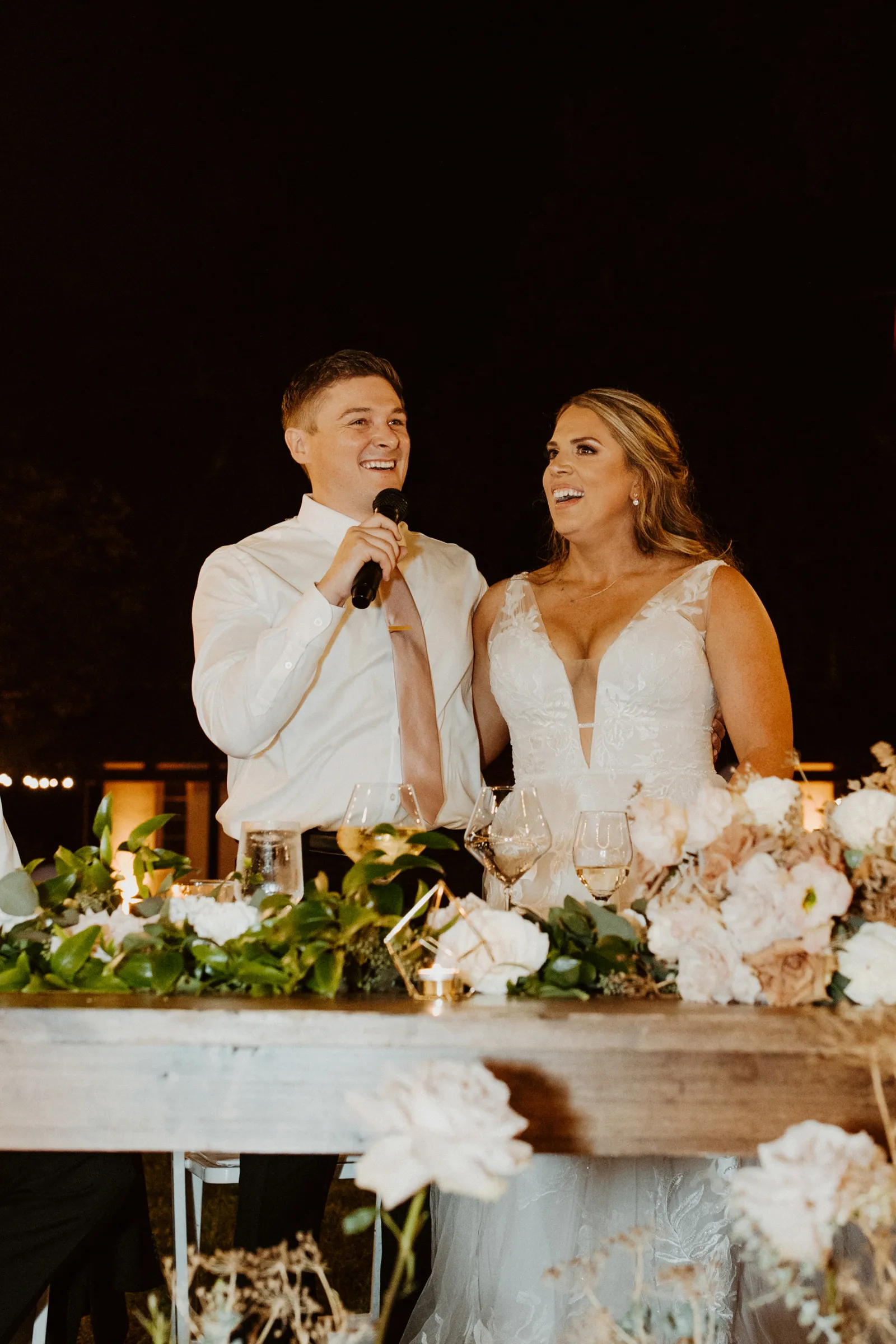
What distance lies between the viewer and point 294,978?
52.1 inches

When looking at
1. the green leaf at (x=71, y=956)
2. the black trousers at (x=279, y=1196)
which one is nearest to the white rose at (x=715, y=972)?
the green leaf at (x=71, y=956)

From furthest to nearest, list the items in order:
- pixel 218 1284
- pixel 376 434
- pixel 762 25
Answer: pixel 762 25
pixel 376 434
pixel 218 1284

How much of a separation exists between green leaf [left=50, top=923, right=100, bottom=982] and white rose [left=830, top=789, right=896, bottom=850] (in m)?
0.84

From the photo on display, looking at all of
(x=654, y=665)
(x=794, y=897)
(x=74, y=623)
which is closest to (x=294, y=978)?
(x=794, y=897)

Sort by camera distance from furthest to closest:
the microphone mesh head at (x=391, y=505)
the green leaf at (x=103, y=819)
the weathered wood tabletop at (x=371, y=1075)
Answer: the microphone mesh head at (x=391, y=505)
the green leaf at (x=103, y=819)
the weathered wood tabletop at (x=371, y=1075)

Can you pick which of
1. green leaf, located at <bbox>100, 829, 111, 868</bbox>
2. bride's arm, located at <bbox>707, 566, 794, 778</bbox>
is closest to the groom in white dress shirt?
bride's arm, located at <bbox>707, 566, 794, 778</bbox>

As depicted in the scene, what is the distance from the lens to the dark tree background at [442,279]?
268 inches

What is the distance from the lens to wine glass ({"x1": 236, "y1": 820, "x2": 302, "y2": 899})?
1563 millimetres

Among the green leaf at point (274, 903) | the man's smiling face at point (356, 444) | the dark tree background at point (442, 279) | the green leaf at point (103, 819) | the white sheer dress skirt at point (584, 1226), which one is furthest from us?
the dark tree background at point (442, 279)

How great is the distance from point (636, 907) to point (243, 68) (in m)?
6.66

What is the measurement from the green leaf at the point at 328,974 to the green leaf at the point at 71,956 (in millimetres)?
248

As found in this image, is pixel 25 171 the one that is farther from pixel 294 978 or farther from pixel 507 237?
pixel 294 978

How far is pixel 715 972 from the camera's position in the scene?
1.28m

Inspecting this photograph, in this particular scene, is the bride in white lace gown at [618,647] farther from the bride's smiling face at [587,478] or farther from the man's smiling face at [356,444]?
the man's smiling face at [356,444]
